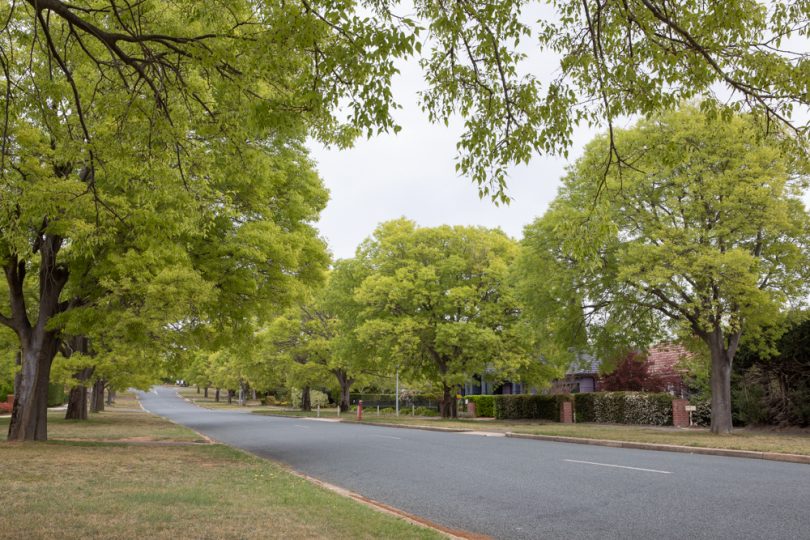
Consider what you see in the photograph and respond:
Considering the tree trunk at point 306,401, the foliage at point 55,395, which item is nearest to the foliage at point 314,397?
the tree trunk at point 306,401

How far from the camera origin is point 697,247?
18.7 metres

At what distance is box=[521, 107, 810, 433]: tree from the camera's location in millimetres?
18500

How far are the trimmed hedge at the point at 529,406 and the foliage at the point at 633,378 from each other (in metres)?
3.42

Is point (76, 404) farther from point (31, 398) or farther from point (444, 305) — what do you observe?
point (444, 305)

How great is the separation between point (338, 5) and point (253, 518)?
17.7 feet

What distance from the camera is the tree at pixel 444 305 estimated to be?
32094mm

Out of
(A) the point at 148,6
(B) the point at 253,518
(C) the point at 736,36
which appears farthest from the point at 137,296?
(C) the point at 736,36

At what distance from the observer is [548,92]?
7.52 metres

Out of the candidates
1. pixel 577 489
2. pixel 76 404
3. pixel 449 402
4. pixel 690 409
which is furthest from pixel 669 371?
pixel 76 404

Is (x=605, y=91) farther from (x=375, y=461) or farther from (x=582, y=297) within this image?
(x=582, y=297)

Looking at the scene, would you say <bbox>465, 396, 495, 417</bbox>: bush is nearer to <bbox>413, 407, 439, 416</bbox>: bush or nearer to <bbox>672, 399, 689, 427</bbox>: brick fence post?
<bbox>413, 407, 439, 416</bbox>: bush

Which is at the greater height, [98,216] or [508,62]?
[508,62]

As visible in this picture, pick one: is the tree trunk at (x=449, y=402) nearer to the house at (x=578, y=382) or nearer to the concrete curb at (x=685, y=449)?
the house at (x=578, y=382)

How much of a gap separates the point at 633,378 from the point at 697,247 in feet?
54.5
